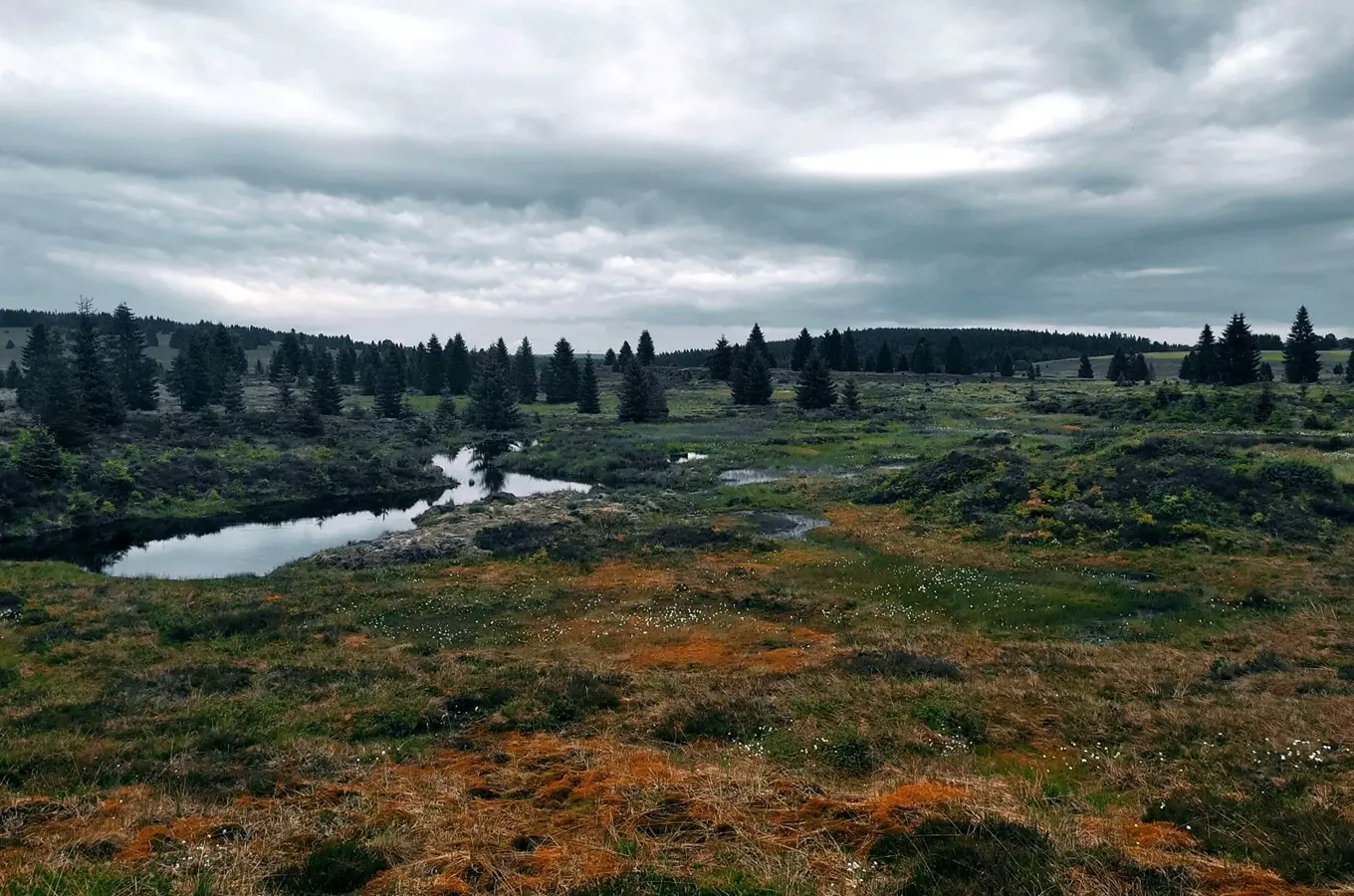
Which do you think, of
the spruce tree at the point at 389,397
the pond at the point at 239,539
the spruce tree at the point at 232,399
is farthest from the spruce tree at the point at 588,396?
the pond at the point at 239,539

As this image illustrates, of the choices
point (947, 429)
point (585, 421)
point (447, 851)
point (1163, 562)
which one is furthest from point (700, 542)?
point (585, 421)

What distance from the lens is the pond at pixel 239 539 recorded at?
1500 inches

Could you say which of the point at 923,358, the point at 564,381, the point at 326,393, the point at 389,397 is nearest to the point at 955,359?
the point at 923,358

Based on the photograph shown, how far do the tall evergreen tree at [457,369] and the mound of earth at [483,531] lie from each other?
97.6 m

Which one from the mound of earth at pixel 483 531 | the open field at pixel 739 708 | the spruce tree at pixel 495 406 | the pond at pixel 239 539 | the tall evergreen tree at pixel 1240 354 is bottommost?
the pond at pixel 239 539

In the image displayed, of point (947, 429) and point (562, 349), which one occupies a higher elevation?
point (562, 349)

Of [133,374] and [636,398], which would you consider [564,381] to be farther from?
[133,374]

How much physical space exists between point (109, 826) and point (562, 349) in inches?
4939

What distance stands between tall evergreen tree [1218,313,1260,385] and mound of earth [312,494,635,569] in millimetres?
83734

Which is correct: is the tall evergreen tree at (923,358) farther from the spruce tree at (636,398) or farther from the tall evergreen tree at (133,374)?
the tall evergreen tree at (133,374)

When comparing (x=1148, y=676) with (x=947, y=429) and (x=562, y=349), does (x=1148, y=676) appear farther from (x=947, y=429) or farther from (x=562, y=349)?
(x=562, y=349)

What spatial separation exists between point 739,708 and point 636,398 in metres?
85.5

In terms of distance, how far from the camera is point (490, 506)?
4656 cm

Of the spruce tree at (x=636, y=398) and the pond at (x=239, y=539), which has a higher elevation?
the spruce tree at (x=636, y=398)
